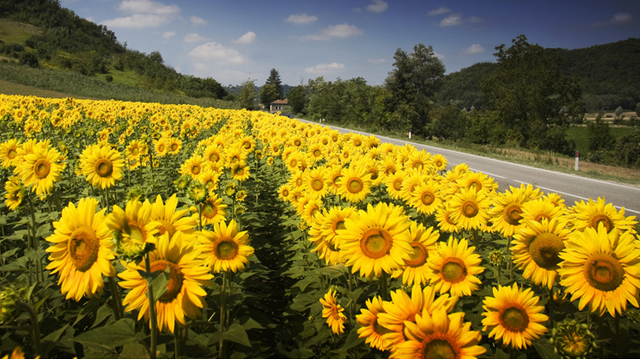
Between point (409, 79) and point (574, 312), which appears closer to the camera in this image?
point (574, 312)

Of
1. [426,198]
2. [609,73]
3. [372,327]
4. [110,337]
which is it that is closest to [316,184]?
[426,198]

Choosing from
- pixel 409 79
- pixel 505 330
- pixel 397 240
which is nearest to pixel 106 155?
pixel 397 240

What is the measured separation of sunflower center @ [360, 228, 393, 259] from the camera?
68.4 inches

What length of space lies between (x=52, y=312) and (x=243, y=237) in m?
1.50

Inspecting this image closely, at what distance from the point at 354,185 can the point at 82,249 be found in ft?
7.28

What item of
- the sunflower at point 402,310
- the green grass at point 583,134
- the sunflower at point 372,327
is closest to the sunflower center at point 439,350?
the sunflower at point 402,310

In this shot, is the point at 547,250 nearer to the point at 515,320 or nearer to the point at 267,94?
the point at 515,320

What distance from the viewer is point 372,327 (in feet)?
5.21

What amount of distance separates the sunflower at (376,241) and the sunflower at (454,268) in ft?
0.77

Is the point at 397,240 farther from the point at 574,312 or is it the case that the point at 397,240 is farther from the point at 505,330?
the point at 574,312

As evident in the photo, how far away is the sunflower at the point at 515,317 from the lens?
1.56 m

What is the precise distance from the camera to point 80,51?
248 feet

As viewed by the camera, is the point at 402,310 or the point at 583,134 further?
the point at 583,134

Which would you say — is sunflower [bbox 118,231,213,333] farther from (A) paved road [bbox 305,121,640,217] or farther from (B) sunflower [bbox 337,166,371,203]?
(A) paved road [bbox 305,121,640,217]
